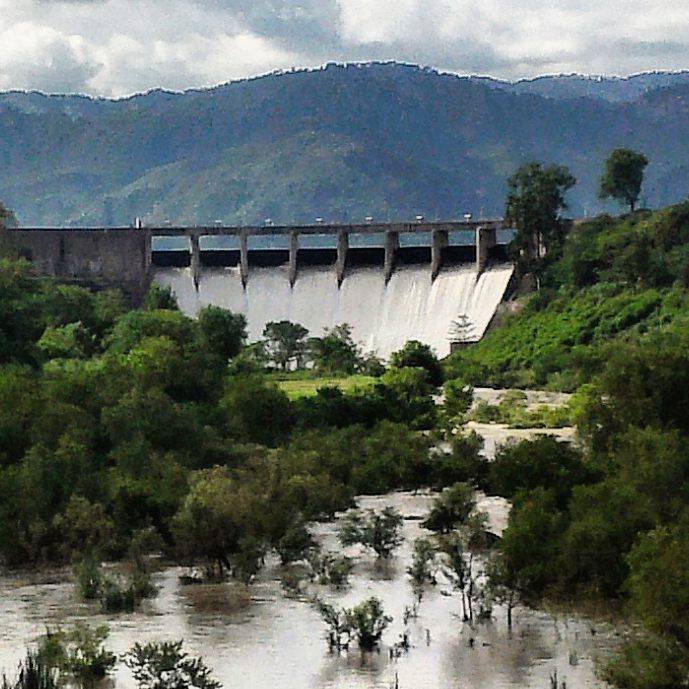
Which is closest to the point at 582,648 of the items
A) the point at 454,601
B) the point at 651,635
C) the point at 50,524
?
the point at 651,635

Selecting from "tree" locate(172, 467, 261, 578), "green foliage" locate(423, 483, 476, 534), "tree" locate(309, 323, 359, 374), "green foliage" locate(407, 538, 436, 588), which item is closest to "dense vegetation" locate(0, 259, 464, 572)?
"tree" locate(172, 467, 261, 578)

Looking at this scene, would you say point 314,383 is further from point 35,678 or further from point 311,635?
point 35,678

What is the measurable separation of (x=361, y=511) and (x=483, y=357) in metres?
41.6

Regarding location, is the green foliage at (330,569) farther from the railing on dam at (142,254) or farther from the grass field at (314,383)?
the railing on dam at (142,254)

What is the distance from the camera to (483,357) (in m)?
93.8

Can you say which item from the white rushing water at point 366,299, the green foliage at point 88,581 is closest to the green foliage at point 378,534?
the green foliage at point 88,581

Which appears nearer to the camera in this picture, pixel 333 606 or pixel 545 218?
pixel 333 606

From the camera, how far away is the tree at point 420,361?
87625mm

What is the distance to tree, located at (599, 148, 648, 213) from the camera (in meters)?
104

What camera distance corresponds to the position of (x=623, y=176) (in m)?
105

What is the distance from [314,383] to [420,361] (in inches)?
199

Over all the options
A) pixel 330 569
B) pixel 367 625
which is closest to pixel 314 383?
pixel 330 569

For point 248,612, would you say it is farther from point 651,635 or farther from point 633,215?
point 633,215

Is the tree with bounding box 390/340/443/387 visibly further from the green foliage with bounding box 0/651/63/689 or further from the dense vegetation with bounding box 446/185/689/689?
the green foliage with bounding box 0/651/63/689
